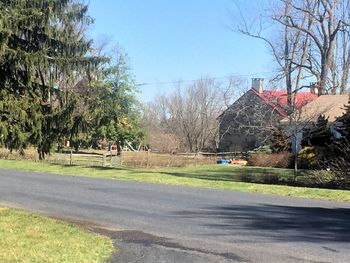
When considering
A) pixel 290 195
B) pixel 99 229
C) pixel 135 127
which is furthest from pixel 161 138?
pixel 99 229

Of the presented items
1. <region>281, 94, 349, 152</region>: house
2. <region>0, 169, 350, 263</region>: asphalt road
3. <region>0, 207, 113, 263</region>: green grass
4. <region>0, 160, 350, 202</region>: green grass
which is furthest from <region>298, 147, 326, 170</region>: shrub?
<region>0, 207, 113, 263</region>: green grass

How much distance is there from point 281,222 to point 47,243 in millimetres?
5696

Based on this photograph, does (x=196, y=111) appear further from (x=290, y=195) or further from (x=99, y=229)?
(x=99, y=229)

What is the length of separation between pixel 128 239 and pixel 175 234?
42.1 inches

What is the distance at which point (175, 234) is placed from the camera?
970 centimetres

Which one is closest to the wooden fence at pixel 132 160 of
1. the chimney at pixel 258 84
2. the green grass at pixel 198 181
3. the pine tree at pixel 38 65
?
the green grass at pixel 198 181

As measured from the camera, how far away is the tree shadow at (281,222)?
9.79 metres

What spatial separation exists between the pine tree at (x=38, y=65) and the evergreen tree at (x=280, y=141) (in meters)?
27.0

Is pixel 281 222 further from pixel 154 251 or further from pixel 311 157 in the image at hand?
pixel 311 157

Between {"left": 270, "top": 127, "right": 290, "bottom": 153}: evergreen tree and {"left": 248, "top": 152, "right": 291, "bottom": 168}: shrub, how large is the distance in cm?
148

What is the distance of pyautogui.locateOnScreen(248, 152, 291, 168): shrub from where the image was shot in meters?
35.9

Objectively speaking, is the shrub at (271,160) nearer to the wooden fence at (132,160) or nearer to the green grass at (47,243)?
the wooden fence at (132,160)

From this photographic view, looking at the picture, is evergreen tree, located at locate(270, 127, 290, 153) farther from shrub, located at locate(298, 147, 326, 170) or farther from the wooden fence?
the wooden fence

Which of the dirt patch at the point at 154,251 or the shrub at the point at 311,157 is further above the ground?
the shrub at the point at 311,157
